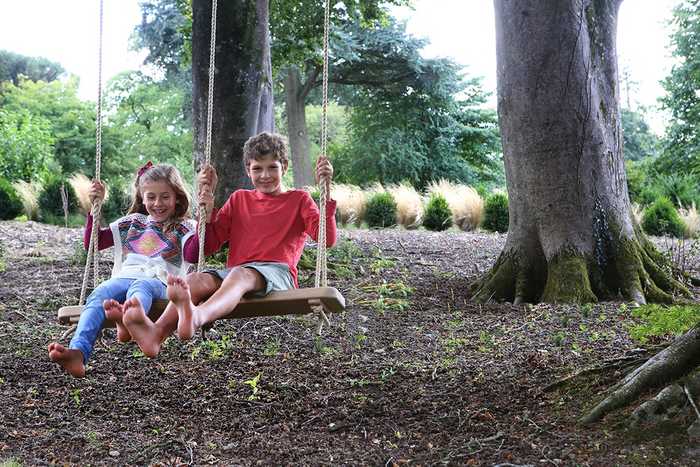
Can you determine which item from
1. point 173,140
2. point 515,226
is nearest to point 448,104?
point 173,140

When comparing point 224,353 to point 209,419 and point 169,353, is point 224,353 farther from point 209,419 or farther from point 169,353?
point 209,419

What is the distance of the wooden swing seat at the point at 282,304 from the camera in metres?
3.22

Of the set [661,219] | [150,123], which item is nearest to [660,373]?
[661,219]

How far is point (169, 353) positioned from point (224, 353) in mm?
372

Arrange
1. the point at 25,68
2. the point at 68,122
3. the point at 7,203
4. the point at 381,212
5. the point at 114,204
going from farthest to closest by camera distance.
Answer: the point at 25,68
the point at 68,122
the point at 381,212
the point at 114,204
the point at 7,203

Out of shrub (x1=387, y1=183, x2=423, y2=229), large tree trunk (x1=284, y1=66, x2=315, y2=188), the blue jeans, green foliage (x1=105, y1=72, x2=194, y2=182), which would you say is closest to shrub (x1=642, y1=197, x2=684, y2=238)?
shrub (x1=387, y1=183, x2=423, y2=229)

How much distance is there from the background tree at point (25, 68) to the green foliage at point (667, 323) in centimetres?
2593

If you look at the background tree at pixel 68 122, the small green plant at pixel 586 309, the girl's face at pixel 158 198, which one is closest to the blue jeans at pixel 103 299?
the girl's face at pixel 158 198

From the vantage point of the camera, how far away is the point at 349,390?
442cm

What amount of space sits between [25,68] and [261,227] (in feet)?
89.0

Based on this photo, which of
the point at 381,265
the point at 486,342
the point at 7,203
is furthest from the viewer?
the point at 7,203

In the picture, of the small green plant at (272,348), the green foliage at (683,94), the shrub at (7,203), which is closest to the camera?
the small green plant at (272,348)

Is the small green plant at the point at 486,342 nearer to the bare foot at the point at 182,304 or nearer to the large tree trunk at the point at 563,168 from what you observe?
the large tree trunk at the point at 563,168

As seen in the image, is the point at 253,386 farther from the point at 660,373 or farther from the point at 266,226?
the point at 660,373
